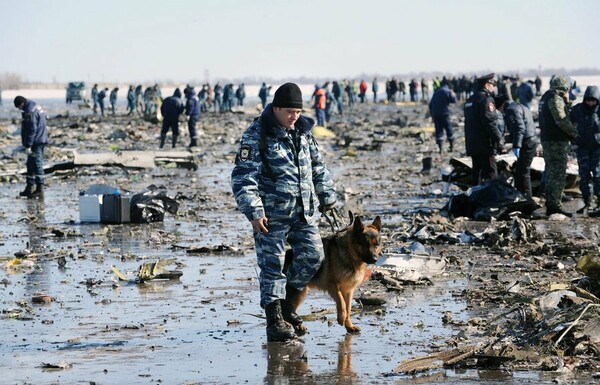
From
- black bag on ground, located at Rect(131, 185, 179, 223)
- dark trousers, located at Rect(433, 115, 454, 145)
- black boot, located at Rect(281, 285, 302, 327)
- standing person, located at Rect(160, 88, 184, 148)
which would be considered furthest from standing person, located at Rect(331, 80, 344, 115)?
black boot, located at Rect(281, 285, 302, 327)

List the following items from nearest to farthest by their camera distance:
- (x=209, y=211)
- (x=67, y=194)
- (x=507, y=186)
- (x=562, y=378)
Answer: (x=562, y=378), (x=507, y=186), (x=209, y=211), (x=67, y=194)

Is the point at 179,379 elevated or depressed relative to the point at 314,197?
depressed

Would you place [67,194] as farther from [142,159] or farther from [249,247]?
[249,247]

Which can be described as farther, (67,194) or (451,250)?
(67,194)

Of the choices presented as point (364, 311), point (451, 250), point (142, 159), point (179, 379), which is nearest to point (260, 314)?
point (364, 311)

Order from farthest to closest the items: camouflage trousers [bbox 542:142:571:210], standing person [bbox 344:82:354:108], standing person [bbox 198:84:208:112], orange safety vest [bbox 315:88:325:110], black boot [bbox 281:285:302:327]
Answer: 1. standing person [bbox 344:82:354:108]
2. standing person [bbox 198:84:208:112]
3. orange safety vest [bbox 315:88:325:110]
4. camouflage trousers [bbox 542:142:571:210]
5. black boot [bbox 281:285:302:327]

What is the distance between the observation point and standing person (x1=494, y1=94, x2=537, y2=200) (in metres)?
14.1

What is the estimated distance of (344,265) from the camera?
7281 mm

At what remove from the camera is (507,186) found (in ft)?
45.1

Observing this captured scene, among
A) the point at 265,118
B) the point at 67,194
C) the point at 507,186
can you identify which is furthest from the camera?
the point at 67,194

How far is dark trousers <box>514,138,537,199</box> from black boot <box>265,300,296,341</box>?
7921 mm

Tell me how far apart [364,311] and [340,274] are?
94cm

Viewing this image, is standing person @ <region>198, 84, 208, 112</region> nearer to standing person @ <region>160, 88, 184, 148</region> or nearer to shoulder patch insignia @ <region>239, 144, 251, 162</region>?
standing person @ <region>160, 88, 184, 148</region>

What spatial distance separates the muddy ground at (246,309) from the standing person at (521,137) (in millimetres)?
1006
